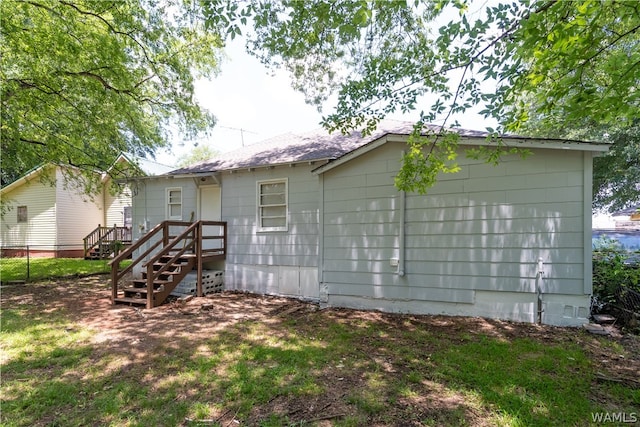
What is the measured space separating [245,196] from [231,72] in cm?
588

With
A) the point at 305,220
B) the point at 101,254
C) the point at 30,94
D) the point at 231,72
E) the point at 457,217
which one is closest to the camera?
the point at 457,217

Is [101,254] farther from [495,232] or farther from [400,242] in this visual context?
[495,232]

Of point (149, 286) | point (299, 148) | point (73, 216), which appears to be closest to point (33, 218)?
point (73, 216)

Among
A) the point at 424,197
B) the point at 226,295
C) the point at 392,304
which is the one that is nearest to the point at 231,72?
the point at 226,295

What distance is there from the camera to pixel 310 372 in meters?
3.45

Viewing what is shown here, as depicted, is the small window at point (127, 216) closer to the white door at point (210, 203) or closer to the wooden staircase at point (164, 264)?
the wooden staircase at point (164, 264)

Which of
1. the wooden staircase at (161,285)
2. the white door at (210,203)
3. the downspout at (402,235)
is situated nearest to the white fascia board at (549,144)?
the downspout at (402,235)

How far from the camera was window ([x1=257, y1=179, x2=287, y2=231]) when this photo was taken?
760 cm

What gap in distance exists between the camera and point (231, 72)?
11.2 m

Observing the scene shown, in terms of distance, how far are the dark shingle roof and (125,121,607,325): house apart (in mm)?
75

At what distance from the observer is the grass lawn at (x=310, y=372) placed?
269cm

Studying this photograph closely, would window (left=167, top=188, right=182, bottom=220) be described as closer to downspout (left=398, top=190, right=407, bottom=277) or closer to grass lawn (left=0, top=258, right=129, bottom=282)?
grass lawn (left=0, top=258, right=129, bottom=282)

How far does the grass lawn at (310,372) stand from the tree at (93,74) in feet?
19.9

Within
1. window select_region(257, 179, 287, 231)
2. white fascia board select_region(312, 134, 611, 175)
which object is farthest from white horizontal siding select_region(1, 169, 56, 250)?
white fascia board select_region(312, 134, 611, 175)
